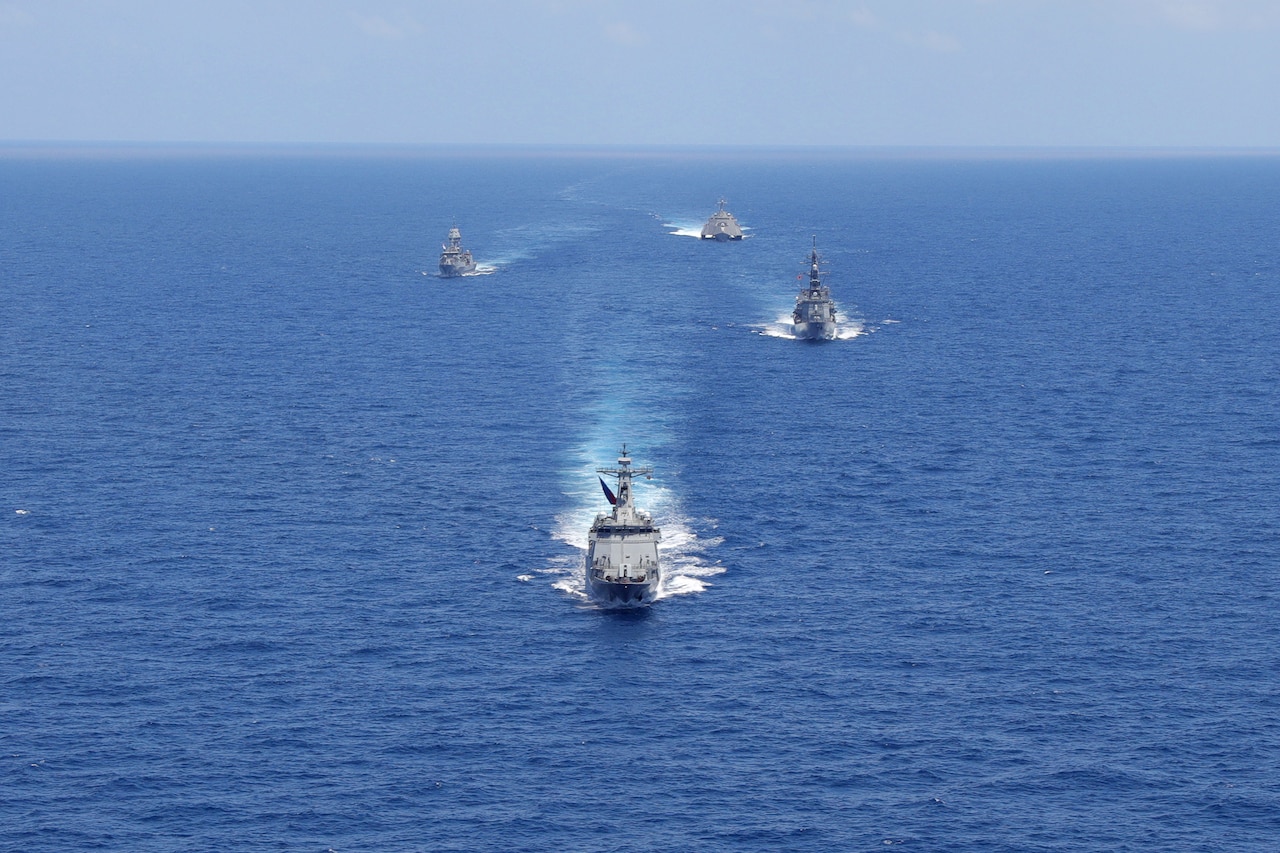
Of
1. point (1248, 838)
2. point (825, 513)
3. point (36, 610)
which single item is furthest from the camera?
point (825, 513)

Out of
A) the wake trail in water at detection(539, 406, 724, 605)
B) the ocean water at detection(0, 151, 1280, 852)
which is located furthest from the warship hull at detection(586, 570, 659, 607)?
the wake trail in water at detection(539, 406, 724, 605)

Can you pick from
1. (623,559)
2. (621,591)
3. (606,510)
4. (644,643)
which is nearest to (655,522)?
(606,510)

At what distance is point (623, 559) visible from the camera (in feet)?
451

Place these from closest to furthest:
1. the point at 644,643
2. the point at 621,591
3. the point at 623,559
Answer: the point at 644,643
the point at 621,591
the point at 623,559

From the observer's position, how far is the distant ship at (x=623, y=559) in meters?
134

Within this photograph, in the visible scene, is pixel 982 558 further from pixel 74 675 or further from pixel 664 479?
pixel 74 675

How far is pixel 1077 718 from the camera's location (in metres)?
112

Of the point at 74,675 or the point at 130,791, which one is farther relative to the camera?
the point at 74,675

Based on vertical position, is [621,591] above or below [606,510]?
below

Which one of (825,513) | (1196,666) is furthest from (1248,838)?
(825,513)

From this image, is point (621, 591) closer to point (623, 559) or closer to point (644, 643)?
point (623, 559)

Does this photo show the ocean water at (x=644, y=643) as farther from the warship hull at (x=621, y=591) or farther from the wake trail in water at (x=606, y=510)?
the warship hull at (x=621, y=591)

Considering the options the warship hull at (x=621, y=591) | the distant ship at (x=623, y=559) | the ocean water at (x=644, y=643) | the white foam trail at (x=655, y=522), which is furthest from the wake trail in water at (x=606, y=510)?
the distant ship at (x=623, y=559)

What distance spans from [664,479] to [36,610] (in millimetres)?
67983
